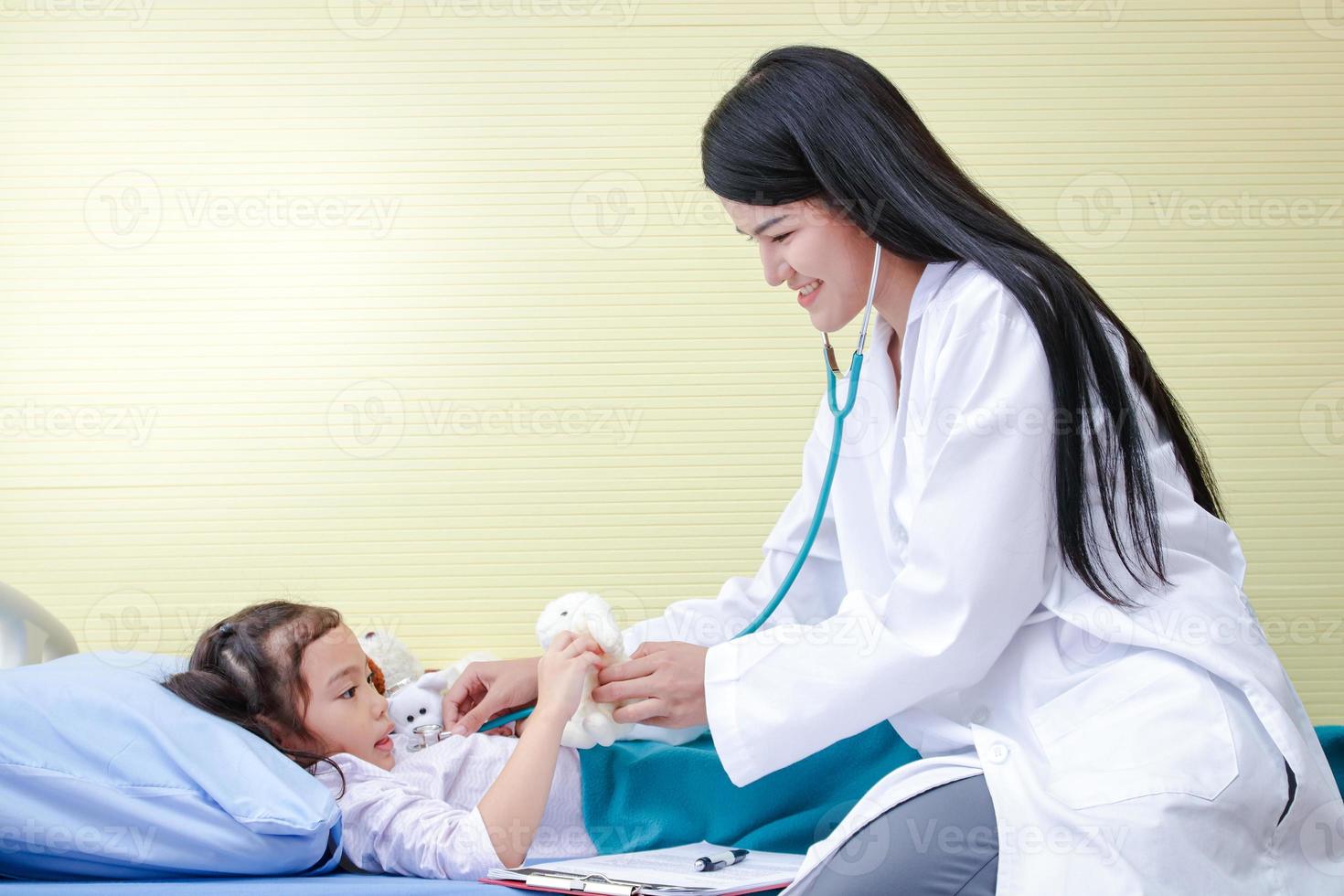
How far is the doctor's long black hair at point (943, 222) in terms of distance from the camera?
1.32m

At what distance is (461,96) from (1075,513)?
2153 millimetres

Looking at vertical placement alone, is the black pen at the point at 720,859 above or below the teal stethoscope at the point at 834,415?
below

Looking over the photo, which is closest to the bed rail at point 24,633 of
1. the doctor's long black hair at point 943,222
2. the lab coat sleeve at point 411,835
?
the lab coat sleeve at point 411,835

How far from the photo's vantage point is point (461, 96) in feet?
9.65

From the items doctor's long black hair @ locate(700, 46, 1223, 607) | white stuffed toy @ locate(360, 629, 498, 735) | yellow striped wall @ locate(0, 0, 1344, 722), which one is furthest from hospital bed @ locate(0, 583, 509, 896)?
yellow striped wall @ locate(0, 0, 1344, 722)

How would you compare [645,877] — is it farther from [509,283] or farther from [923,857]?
[509,283]

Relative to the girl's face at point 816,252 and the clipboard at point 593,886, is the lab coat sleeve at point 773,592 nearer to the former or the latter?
Answer: the girl's face at point 816,252

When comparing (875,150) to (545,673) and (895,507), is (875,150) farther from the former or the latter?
(545,673)

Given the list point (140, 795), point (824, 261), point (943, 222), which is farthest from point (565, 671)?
point (943, 222)

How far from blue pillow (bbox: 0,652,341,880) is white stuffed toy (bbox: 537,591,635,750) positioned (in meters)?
0.34

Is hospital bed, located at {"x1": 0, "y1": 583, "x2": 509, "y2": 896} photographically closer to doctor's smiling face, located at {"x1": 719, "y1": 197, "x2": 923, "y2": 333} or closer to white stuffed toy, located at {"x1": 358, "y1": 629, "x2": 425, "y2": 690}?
white stuffed toy, located at {"x1": 358, "y1": 629, "x2": 425, "y2": 690}

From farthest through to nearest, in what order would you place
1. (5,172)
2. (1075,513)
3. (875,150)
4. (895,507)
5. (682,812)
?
1. (5,172)
2. (682,812)
3. (895,507)
4. (875,150)
5. (1075,513)

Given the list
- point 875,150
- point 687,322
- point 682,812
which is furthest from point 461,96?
point 682,812

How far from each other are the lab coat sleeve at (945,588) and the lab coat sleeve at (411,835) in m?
0.34
